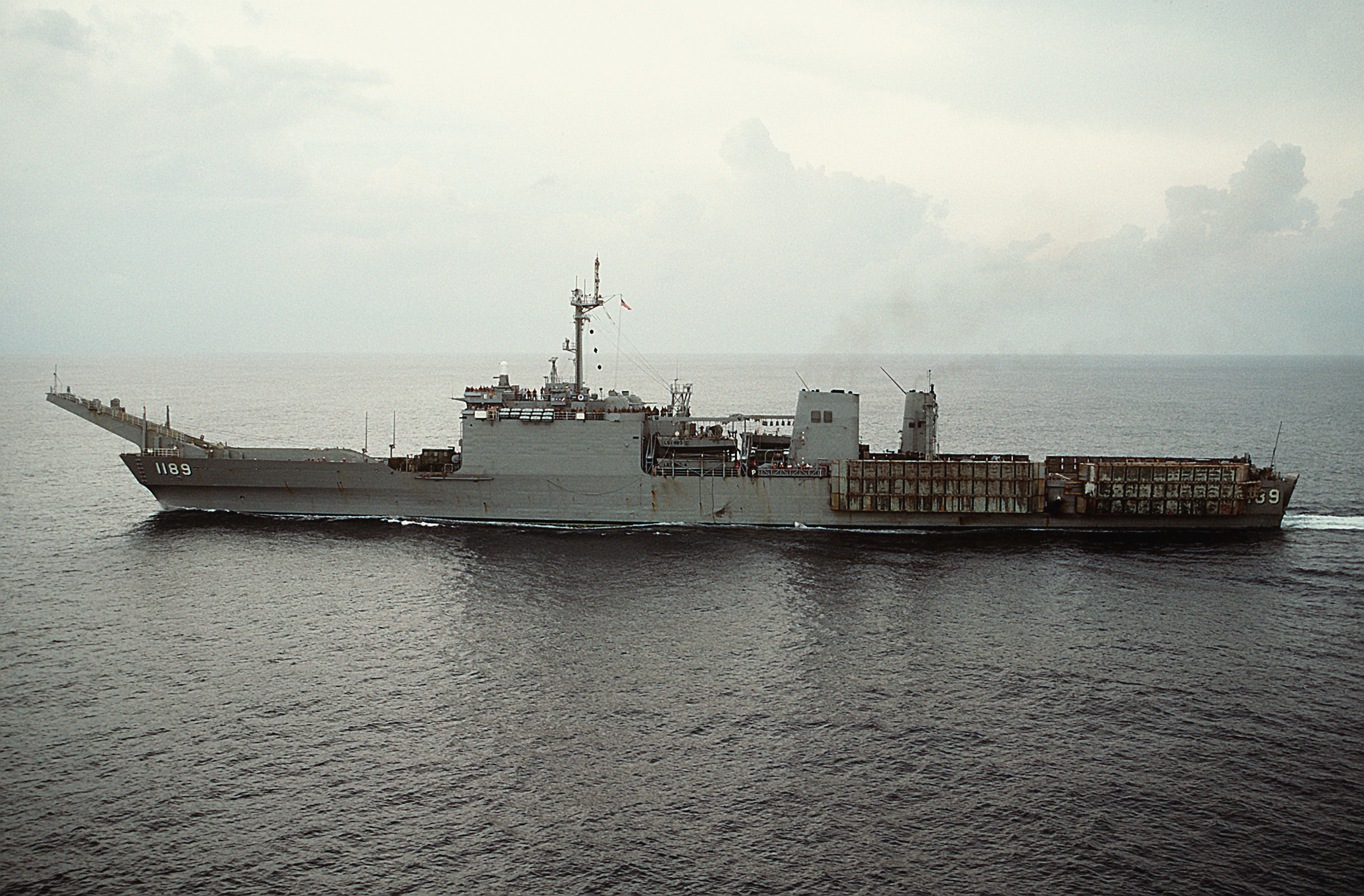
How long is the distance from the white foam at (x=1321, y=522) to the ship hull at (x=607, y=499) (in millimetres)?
1506

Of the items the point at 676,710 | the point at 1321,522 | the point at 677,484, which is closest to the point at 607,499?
the point at 677,484

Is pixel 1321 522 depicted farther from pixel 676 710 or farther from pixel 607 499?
pixel 676 710

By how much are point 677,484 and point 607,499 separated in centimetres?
→ 322

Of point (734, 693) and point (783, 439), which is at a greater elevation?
point (783, 439)

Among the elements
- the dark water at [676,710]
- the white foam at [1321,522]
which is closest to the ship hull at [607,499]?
the dark water at [676,710]

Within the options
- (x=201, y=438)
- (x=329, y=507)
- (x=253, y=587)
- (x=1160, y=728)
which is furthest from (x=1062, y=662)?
(x=201, y=438)

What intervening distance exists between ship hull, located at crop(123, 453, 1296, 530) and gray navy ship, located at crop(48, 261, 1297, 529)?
0.06 meters

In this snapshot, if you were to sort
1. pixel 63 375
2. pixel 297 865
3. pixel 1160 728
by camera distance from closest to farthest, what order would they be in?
pixel 297 865 → pixel 1160 728 → pixel 63 375

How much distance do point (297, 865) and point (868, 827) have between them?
10350 millimetres

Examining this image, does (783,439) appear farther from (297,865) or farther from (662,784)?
(297,865)

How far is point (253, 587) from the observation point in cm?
2947

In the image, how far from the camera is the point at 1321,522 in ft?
127

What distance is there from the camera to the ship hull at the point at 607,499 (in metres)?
38.8

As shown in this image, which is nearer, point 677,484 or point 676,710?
point 676,710
